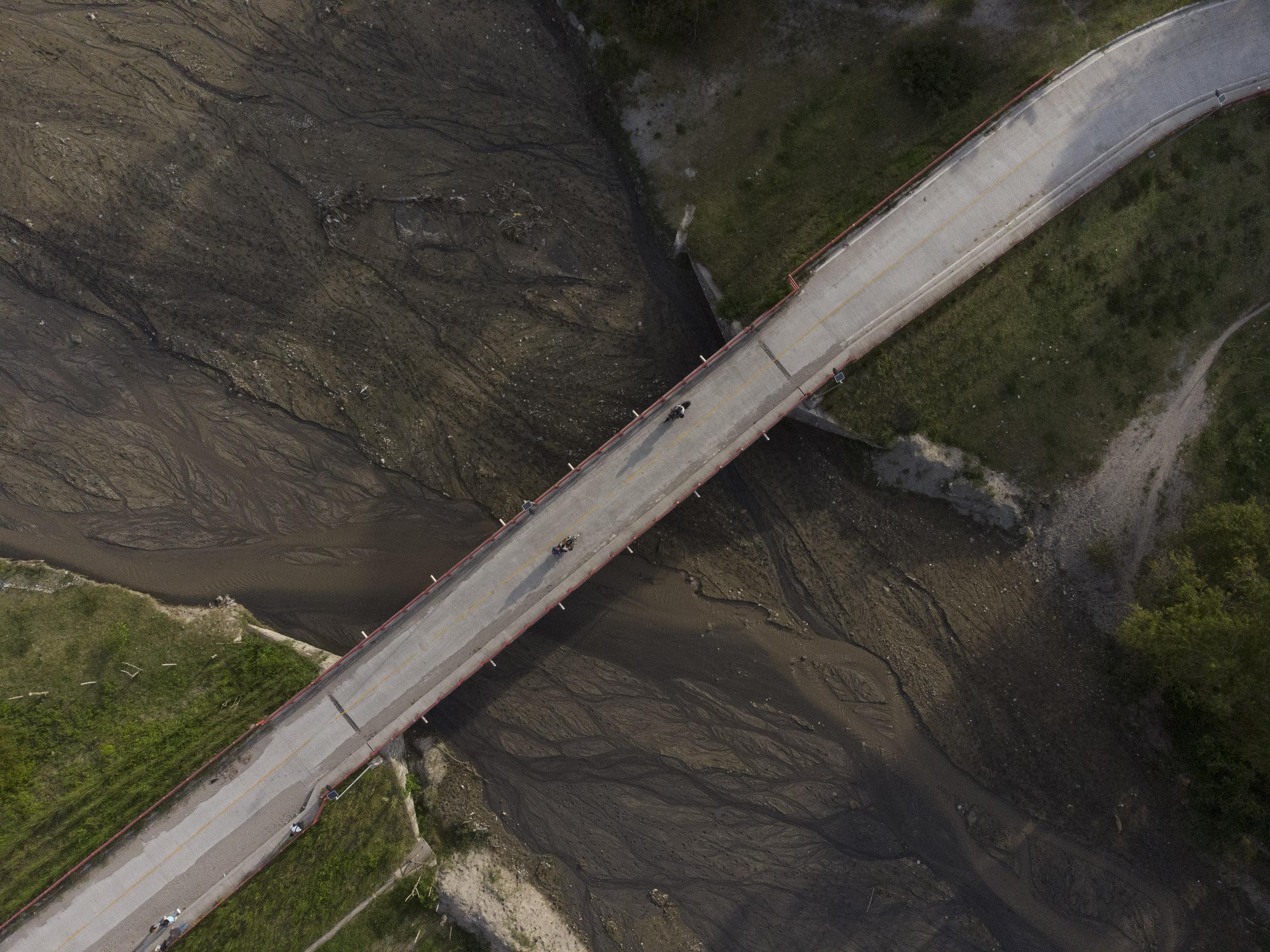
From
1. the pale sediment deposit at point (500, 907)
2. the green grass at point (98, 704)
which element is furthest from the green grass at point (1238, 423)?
the green grass at point (98, 704)

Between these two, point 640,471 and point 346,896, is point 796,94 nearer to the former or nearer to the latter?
point 640,471

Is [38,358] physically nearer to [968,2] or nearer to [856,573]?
[856,573]

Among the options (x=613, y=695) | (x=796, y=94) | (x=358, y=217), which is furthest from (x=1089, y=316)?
(x=358, y=217)

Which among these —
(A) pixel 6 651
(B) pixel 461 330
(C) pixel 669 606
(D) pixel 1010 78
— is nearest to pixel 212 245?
(B) pixel 461 330

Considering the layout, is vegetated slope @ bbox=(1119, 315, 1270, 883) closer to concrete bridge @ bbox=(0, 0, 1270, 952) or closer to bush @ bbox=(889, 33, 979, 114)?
concrete bridge @ bbox=(0, 0, 1270, 952)

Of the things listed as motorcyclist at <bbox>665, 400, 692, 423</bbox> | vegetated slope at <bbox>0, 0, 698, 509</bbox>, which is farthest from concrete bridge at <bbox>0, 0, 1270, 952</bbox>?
vegetated slope at <bbox>0, 0, 698, 509</bbox>

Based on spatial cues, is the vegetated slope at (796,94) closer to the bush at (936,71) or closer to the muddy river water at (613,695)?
the bush at (936,71)
